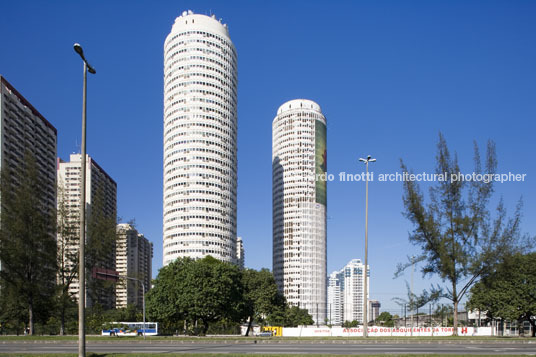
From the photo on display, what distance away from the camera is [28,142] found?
538ft

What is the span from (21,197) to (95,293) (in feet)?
40.0

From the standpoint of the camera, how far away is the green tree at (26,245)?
48719 mm

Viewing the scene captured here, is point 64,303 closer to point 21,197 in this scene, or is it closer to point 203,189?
point 21,197

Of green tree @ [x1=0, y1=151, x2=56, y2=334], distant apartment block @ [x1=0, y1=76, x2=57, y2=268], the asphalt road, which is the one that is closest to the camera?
the asphalt road

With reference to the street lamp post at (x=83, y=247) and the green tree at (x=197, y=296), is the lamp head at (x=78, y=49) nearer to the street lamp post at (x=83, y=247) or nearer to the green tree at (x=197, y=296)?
the street lamp post at (x=83, y=247)

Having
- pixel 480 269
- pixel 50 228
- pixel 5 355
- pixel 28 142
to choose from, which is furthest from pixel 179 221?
pixel 5 355

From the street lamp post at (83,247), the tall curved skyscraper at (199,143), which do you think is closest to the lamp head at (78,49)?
the street lamp post at (83,247)

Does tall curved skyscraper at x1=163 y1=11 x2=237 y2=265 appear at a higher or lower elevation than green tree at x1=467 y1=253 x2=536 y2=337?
higher

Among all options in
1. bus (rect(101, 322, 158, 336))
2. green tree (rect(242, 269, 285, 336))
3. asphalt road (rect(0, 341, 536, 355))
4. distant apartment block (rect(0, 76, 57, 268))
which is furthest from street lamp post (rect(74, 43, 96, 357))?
distant apartment block (rect(0, 76, 57, 268))

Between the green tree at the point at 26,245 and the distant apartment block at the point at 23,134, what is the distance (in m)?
82.3

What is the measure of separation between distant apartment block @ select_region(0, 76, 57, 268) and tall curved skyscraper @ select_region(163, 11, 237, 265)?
127 feet

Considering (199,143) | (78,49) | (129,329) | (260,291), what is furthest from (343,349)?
(199,143)

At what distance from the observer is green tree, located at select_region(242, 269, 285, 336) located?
97.1 metres

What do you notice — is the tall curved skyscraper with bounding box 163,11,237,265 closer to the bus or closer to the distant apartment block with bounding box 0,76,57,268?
the distant apartment block with bounding box 0,76,57,268
